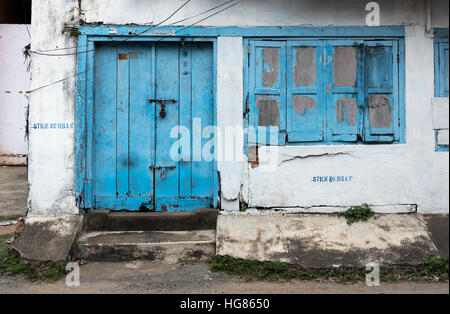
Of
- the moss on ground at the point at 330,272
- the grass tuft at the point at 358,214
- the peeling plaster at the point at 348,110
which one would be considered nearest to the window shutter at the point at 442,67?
the peeling plaster at the point at 348,110

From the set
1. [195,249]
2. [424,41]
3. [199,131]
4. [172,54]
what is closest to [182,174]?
[199,131]

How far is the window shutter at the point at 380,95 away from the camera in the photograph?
5438mm

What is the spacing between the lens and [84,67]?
17.3 ft

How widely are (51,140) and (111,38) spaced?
1577 millimetres

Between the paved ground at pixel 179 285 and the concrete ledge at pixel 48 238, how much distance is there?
33 centimetres

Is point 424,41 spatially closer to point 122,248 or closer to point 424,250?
point 424,250

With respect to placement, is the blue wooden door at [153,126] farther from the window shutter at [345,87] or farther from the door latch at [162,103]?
the window shutter at [345,87]

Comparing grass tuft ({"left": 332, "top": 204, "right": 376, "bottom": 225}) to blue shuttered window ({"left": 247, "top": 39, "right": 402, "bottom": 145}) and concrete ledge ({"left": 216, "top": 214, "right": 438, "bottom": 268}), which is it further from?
blue shuttered window ({"left": 247, "top": 39, "right": 402, "bottom": 145})

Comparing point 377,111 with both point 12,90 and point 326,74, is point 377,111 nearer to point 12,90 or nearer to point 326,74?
point 326,74

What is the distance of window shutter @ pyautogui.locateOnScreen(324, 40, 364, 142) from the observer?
17.8 ft

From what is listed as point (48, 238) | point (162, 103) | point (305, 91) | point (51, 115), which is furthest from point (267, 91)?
point (48, 238)

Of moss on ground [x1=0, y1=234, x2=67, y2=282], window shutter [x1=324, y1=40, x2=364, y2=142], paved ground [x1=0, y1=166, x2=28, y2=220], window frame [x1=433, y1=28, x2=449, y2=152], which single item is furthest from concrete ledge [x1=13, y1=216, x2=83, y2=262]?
window frame [x1=433, y1=28, x2=449, y2=152]

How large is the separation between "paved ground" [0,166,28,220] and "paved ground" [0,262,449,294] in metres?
2.23

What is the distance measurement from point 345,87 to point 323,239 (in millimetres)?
2086
